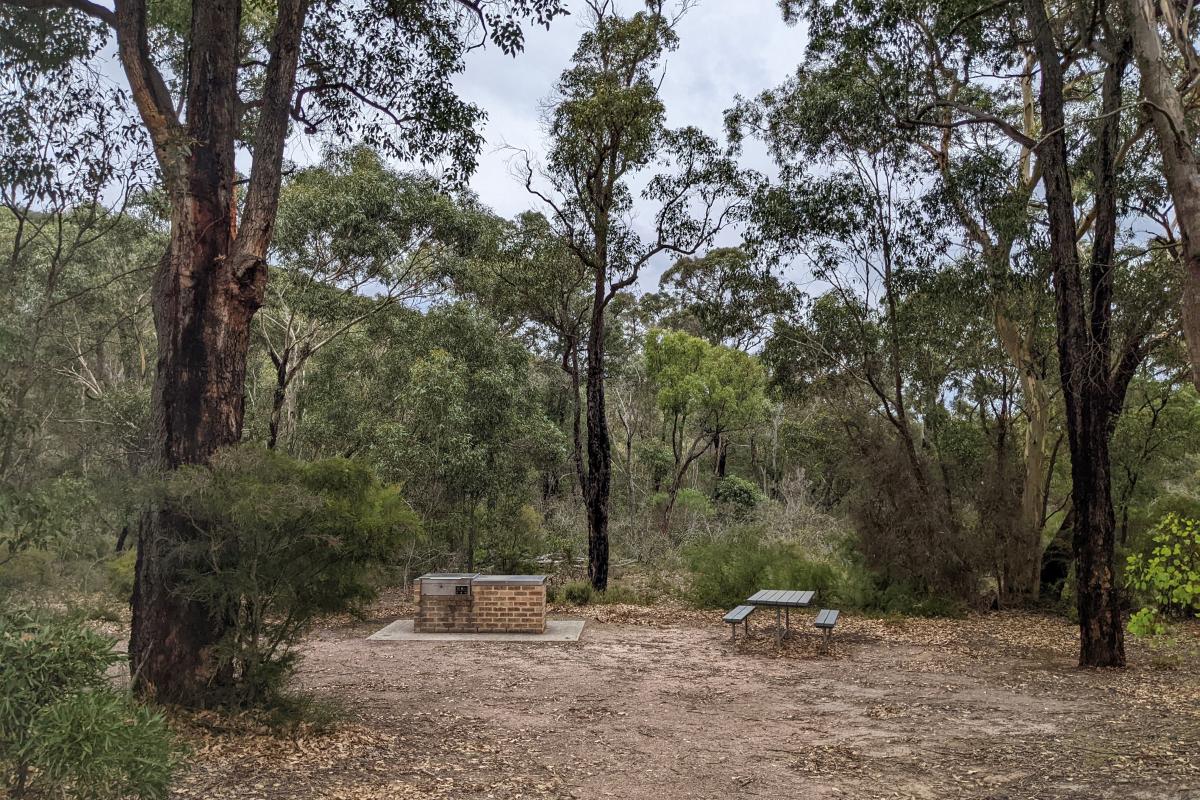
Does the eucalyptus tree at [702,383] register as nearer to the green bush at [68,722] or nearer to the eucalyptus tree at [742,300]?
the eucalyptus tree at [742,300]

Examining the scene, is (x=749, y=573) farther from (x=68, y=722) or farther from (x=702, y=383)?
(x=68, y=722)

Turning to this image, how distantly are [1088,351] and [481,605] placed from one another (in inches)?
323

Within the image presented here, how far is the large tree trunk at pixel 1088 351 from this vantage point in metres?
9.28

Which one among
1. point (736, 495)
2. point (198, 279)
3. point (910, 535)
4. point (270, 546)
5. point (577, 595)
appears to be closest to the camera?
point (270, 546)

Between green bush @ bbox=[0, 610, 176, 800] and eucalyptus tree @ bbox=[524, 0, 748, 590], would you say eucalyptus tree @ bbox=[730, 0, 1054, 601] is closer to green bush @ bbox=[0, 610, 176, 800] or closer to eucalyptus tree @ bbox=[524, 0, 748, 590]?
eucalyptus tree @ bbox=[524, 0, 748, 590]

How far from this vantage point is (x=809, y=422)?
24781 mm

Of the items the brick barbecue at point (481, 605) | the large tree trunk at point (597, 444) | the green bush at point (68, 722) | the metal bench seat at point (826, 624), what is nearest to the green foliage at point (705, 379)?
the large tree trunk at point (597, 444)

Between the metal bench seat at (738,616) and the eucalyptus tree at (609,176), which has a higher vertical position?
the eucalyptus tree at (609,176)

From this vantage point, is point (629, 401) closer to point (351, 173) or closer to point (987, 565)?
point (351, 173)

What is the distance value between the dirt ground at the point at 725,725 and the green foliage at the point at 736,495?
16126 mm

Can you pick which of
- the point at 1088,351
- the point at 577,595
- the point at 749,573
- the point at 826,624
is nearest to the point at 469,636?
the point at 577,595

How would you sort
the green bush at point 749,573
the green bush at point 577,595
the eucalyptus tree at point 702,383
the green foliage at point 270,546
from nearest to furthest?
the green foliage at point 270,546, the green bush at point 749,573, the green bush at point 577,595, the eucalyptus tree at point 702,383

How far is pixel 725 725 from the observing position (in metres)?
6.82

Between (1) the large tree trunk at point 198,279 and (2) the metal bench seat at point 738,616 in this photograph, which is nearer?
(1) the large tree trunk at point 198,279
